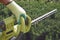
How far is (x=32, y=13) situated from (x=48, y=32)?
1.85ft

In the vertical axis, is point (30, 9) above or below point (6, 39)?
below

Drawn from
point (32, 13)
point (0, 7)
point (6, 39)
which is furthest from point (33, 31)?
point (6, 39)

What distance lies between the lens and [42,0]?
4602 mm

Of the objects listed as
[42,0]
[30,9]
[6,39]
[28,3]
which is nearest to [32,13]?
[30,9]

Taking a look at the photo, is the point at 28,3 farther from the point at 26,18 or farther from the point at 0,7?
the point at 26,18

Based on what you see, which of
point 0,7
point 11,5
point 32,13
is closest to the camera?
point 11,5

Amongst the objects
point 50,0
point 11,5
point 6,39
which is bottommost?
point 50,0

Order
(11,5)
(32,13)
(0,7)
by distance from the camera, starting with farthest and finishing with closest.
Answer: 1. (0,7)
2. (32,13)
3. (11,5)

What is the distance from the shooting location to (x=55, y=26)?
3170mm

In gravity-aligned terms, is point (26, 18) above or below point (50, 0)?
above

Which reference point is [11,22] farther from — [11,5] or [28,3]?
[28,3]

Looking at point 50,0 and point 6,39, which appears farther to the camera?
point 50,0

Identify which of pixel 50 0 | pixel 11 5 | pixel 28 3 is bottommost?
pixel 50 0

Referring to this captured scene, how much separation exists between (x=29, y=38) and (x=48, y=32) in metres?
0.25
